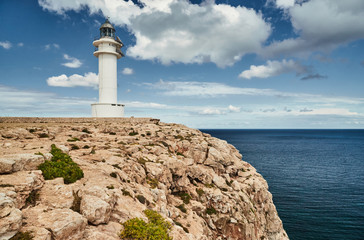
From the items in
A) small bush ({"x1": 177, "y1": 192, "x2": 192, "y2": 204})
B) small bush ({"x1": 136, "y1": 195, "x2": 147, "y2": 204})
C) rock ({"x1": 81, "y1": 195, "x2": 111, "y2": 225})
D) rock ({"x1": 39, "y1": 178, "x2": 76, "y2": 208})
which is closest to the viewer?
rock ({"x1": 81, "y1": 195, "x2": 111, "y2": 225})

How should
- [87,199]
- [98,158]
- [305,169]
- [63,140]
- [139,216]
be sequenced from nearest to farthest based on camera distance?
1. [87,199]
2. [139,216]
3. [98,158]
4. [63,140]
5. [305,169]

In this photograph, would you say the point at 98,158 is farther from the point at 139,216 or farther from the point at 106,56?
the point at 106,56

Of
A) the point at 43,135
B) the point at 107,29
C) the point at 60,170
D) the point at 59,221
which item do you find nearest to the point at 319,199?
the point at 60,170

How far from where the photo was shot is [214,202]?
3316 cm

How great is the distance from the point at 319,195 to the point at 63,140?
241 feet

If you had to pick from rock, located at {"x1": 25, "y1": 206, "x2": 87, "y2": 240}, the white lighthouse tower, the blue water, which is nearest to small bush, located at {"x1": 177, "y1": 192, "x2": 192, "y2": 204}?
rock, located at {"x1": 25, "y1": 206, "x2": 87, "y2": 240}

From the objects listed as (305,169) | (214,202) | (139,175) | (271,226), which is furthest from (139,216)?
(305,169)

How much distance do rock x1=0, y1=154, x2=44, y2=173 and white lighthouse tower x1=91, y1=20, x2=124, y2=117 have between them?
130 feet

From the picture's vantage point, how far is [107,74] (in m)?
57.8

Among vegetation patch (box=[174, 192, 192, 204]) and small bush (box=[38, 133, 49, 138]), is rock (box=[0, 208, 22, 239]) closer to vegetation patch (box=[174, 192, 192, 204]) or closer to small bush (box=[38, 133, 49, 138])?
vegetation patch (box=[174, 192, 192, 204])

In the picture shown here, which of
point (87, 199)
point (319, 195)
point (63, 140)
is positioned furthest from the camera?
point (319, 195)

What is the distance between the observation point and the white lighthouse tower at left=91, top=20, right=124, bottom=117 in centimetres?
5672

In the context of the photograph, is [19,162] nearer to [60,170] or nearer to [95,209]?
[60,170]

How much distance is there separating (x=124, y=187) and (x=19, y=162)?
902 cm
